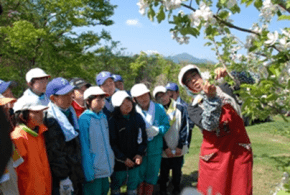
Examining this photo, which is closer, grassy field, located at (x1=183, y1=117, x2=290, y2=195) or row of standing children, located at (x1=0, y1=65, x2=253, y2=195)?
row of standing children, located at (x1=0, y1=65, x2=253, y2=195)

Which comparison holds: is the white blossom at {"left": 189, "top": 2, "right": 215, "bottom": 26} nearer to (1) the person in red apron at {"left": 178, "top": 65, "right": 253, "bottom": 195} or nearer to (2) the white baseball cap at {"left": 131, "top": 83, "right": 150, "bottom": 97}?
(1) the person in red apron at {"left": 178, "top": 65, "right": 253, "bottom": 195}

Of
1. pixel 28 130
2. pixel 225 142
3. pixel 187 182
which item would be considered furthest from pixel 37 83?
pixel 187 182

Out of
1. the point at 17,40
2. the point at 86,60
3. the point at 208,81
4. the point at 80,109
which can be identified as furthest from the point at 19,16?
the point at 208,81

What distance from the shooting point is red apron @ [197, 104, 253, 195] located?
8.84 ft

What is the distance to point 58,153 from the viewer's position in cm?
303

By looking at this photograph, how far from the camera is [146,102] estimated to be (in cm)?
443

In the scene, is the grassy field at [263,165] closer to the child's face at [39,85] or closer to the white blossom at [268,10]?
the white blossom at [268,10]

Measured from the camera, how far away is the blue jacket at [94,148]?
136 inches

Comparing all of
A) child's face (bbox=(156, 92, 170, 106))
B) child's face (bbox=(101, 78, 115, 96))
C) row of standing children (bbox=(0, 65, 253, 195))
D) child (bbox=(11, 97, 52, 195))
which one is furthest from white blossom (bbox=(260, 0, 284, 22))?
child's face (bbox=(156, 92, 170, 106))

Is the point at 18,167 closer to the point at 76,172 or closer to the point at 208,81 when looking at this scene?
the point at 76,172

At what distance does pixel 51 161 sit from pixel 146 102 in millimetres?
1819

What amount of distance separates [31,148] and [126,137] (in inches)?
57.7

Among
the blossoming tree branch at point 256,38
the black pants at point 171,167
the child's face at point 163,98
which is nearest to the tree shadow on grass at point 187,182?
the black pants at point 171,167

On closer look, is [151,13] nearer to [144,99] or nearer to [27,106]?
[27,106]
